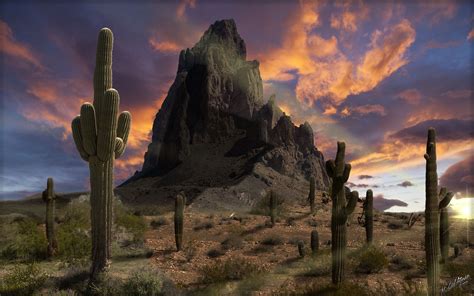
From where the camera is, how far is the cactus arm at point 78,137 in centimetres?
1228

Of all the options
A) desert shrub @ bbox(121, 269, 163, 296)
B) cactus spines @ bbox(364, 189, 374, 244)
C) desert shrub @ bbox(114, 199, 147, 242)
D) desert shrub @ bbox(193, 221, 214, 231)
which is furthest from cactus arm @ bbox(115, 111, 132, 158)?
desert shrub @ bbox(193, 221, 214, 231)

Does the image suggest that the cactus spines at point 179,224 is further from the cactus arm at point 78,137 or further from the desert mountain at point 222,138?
the desert mountain at point 222,138

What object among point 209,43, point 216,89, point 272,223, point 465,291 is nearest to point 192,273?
point 465,291

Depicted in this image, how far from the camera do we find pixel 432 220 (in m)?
11.4

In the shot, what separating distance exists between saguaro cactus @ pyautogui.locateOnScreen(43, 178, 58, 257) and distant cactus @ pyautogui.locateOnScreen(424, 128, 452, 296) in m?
14.7

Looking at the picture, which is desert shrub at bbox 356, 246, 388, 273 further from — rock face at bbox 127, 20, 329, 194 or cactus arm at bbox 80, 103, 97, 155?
rock face at bbox 127, 20, 329, 194

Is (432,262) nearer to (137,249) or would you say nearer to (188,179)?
(137,249)

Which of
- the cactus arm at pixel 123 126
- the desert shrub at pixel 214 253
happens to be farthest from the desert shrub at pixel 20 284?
the desert shrub at pixel 214 253

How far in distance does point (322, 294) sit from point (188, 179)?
68.4 m

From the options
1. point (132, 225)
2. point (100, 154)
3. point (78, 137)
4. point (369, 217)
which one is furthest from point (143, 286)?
point (369, 217)

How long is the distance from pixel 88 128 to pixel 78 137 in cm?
77

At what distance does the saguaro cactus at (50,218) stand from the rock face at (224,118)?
56.6 meters

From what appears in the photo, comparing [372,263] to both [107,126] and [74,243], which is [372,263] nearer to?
[107,126]

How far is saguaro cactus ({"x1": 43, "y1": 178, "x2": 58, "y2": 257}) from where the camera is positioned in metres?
17.2
